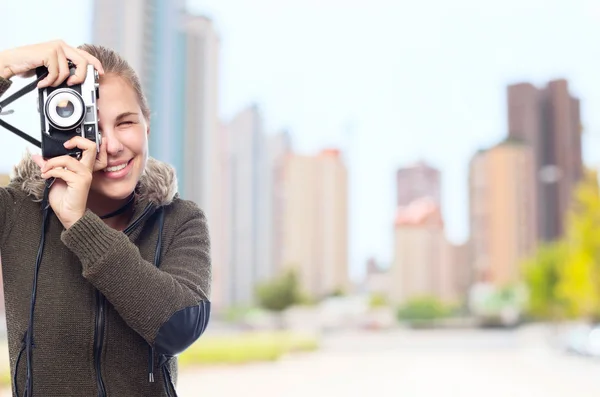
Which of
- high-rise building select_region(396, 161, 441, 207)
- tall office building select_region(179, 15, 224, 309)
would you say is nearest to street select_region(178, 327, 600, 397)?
tall office building select_region(179, 15, 224, 309)

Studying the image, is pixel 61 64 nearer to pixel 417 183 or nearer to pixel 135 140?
pixel 135 140

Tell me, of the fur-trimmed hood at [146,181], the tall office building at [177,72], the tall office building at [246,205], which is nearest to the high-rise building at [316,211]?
the tall office building at [246,205]

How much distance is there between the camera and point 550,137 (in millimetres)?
16719

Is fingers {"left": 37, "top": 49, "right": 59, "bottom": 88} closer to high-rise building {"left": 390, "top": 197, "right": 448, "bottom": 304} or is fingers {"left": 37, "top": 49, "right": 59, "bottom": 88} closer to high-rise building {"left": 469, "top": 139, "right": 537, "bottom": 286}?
high-rise building {"left": 469, "top": 139, "right": 537, "bottom": 286}

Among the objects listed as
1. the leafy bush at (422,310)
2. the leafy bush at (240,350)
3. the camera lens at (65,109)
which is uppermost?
the camera lens at (65,109)

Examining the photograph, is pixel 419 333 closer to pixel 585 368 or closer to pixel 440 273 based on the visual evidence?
pixel 440 273

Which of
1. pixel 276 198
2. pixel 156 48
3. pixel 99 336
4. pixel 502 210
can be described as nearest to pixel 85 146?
pixel 99 336

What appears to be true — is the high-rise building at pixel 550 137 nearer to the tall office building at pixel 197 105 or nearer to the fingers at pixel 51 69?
the tall office building at pixel 197 105

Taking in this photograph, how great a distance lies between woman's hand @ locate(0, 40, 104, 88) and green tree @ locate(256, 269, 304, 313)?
1277 cm

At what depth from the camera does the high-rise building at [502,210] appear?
16.9 m

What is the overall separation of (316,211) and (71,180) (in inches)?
602

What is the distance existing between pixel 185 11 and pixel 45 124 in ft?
25.9

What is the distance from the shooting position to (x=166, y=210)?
2.01ft

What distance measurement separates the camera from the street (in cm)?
641
